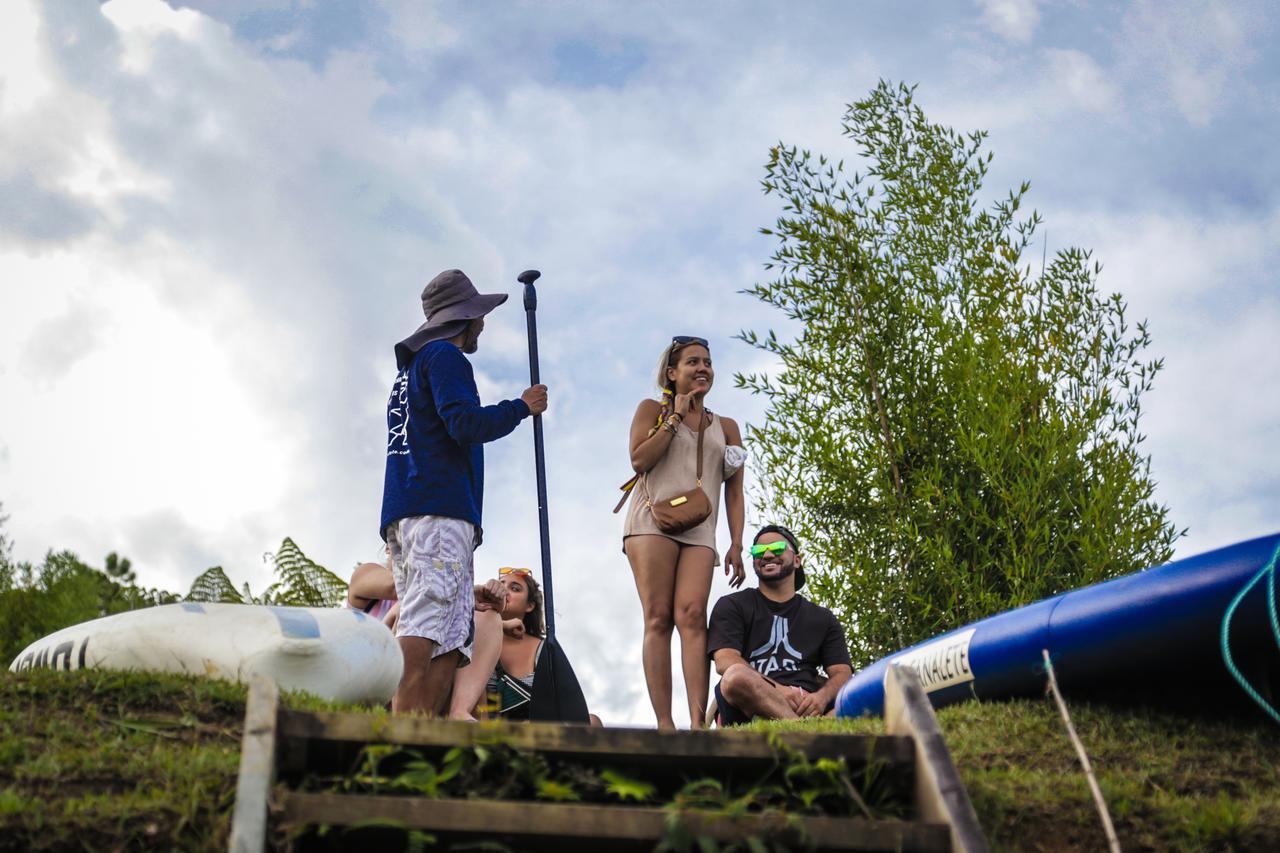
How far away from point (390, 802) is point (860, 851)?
0.99 metres

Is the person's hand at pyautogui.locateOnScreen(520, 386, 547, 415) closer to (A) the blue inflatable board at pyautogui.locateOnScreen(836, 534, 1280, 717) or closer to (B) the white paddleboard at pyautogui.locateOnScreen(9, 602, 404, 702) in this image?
(B) the white paddleboard at pyautogui.locateOnScreen(9, 602, 404, 702)

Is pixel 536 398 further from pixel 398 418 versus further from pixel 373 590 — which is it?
pixel 373 590

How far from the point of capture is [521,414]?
5141mm

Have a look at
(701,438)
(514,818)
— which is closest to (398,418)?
(701,438)

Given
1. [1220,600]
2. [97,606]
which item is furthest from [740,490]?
[97,606]

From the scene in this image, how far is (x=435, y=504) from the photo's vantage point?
4.84 meters

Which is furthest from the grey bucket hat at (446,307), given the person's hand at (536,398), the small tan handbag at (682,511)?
the small tan handbag at (682,511)

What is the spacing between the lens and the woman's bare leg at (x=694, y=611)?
6.05 m

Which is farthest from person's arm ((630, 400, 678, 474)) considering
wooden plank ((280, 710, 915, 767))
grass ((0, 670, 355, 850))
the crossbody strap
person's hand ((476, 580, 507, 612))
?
wooden plank ((280, 710, 915, 767))

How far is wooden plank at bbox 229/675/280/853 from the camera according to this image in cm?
247

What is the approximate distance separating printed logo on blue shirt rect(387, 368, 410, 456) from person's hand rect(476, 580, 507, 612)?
116cm

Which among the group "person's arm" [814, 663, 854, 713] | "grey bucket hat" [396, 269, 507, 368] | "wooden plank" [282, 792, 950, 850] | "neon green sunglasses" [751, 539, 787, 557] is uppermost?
"grey bucket hat" [396, 269, 507, 368]

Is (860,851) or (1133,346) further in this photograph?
(1133,346)

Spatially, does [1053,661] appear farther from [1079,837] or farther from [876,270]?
[876,270]
